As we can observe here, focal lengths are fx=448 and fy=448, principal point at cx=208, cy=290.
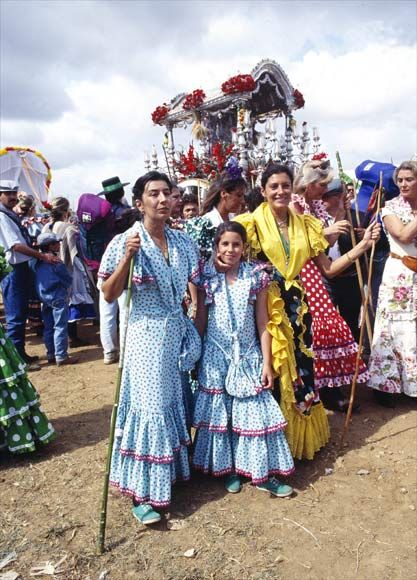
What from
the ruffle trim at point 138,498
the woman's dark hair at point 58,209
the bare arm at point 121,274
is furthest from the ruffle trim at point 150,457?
the woman's dark hair at point 58,209

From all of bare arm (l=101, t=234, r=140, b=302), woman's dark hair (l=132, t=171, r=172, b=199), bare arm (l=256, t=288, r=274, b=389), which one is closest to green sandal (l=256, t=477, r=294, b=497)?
bare arm (l=256, t=288, r=274, b=389)

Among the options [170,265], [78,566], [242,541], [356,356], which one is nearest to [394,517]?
[242,541]

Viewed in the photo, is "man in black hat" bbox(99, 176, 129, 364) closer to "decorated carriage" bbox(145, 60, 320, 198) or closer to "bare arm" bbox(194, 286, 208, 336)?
"bare arm" bbox(194, 286, 208, 336)

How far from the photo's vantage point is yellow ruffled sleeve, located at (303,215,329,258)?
10.3 feet

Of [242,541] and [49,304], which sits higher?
[49,304]

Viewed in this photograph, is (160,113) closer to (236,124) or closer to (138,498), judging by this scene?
(236,124)

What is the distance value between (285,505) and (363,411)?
5.38 ft

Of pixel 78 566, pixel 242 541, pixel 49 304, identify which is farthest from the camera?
pixel 49 304

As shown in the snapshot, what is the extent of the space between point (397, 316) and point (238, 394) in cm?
205

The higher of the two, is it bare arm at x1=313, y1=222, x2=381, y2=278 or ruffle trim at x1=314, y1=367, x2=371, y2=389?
bare arm at x1=313, y1=222, x2=381, y2=278

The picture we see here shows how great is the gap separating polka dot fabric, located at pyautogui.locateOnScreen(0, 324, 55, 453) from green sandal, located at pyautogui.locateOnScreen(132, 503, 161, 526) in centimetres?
113

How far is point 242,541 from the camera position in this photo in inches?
95.9

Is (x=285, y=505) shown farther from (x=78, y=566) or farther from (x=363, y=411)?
(x=363, y=411)

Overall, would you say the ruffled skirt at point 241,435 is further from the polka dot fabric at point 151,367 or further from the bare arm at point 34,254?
the bare arm at point 34,254
